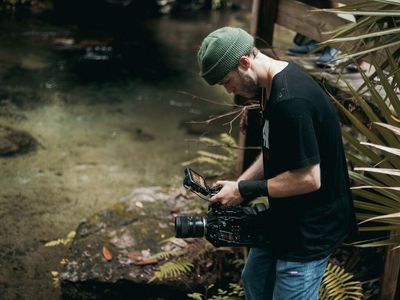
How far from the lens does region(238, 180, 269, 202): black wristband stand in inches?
94.0

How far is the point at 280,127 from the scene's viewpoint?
2160 millimetres

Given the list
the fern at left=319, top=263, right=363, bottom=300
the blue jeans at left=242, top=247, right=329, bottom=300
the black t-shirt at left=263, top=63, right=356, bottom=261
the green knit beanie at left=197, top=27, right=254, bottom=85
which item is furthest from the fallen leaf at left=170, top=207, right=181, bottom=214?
the green knit beanie at left=197, top=27, right=254, bottom=85

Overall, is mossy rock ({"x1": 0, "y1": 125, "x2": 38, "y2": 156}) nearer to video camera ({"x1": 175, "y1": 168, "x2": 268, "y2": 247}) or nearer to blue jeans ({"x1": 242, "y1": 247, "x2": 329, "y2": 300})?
video camera ({"x1": 175, "y1": 168, "x2": 268, "y2": 247})

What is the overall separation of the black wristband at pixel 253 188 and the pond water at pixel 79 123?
4.60 feet

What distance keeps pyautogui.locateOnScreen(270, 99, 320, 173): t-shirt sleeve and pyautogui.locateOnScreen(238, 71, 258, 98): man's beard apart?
0.65 ft

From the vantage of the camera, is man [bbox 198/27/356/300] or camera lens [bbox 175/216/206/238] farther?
camera lens [bbox 175/216/206/238]

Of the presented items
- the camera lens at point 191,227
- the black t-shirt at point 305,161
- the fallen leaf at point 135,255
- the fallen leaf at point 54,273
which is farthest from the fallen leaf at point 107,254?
the black t-shirt at point 305,161

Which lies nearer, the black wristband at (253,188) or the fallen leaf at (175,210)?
the black wristband at (253,188)

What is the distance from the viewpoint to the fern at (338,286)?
327 cm

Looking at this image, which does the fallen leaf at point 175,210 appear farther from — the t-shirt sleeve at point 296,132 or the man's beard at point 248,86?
the t-shirt sleeve at point 296,132

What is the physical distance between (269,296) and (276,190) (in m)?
0.78

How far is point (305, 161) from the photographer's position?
7.03ft

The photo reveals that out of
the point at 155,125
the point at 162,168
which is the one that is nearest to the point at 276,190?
the point at 162,168

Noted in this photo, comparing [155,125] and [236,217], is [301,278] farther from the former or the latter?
[155,125]
